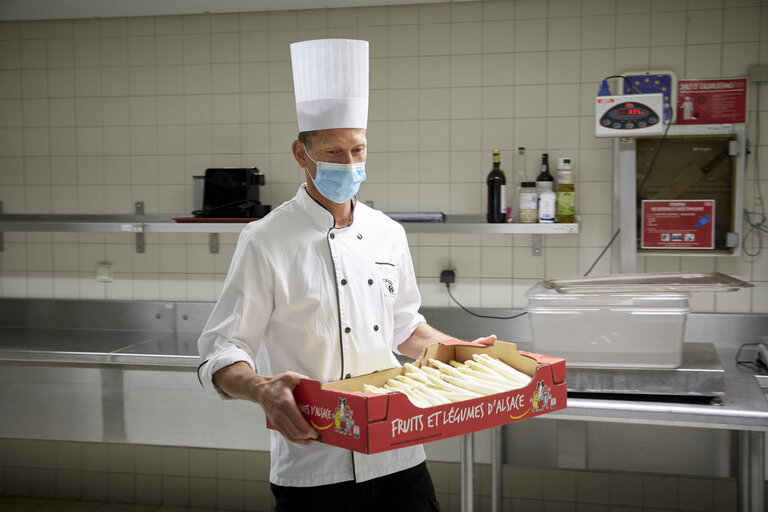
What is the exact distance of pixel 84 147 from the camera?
11.5ft

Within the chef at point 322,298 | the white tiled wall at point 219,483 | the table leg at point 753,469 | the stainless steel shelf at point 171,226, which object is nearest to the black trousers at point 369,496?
the chef at point 322,298

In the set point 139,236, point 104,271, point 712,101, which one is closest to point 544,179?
point 712,101

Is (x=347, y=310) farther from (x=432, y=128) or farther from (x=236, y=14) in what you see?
(x=236, y=14)

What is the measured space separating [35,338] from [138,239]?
24.5 inches

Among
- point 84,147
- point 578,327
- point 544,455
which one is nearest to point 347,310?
point 578,327

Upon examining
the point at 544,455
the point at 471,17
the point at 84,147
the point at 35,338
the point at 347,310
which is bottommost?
the point at 544,455

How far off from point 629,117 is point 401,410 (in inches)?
64.5

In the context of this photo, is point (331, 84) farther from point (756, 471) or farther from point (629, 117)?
point (756, 471)

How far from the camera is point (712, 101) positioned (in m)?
2.93

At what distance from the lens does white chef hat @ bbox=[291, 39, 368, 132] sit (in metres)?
1.65

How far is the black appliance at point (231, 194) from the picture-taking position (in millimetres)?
3125

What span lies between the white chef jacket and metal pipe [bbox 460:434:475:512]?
730 millimetres

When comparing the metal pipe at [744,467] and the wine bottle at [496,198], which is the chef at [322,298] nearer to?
the metal pipe at [744,467]

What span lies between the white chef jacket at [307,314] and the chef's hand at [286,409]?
159mm
